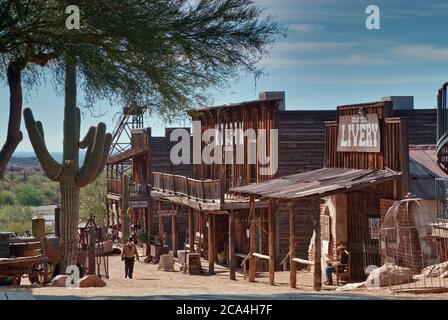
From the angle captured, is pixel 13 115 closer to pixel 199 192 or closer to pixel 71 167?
pixel 71 167

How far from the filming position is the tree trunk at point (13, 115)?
59.0 feet

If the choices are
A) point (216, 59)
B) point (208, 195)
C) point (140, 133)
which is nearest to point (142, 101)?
point (216, 59)

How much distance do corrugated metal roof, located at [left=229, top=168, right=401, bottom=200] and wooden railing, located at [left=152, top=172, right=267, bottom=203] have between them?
3456mm

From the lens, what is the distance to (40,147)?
71.5 ft

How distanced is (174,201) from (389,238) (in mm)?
14045

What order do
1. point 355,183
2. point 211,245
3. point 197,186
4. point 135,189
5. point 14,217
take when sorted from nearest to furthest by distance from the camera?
1. point 355,183
2. point 211,245
3. point 197,186
4. point 135,189
5. point 14,217

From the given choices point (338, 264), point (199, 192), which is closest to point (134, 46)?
point (338, 264)

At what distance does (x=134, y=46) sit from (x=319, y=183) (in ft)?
28.4

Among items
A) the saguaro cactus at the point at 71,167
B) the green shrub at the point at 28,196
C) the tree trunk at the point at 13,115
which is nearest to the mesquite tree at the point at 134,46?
the tree trunk at the point at 13,115

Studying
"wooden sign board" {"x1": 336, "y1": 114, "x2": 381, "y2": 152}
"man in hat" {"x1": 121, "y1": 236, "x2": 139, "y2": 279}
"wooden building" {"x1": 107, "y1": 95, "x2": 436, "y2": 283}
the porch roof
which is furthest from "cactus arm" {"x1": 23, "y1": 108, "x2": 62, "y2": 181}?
the porch roof

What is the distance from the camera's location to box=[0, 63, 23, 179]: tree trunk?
59.0ft

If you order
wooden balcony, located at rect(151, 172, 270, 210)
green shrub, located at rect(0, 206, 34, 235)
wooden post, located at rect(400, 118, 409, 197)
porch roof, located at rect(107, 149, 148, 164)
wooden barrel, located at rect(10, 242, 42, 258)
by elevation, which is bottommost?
green shrub, located at rect(0, 206, 34, 235)

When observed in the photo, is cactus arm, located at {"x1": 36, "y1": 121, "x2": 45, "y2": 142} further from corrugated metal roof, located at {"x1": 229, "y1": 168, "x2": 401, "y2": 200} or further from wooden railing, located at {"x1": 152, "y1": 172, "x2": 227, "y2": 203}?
wooden railing, located at {"x1": 152, "y1": 172, "x2": 227, "y2": 203}
